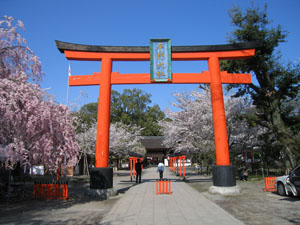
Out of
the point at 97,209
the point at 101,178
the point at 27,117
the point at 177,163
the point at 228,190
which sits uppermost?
the point at 27,117

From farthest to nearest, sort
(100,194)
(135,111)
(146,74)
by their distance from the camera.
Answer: (135,111), (146,74), (100,194)

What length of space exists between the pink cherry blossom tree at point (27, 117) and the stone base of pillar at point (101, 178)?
131cm

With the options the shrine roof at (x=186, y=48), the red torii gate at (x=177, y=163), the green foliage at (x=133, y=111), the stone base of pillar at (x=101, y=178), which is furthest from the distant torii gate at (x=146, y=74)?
the green foliage at (x=133, y=111)

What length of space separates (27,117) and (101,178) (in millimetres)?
4349

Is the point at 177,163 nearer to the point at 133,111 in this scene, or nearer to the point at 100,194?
the point at 100,194

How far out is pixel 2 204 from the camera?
28.7 feet

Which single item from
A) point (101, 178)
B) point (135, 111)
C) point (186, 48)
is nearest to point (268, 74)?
point (186, 48)

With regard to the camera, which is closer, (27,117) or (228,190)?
(27,117)

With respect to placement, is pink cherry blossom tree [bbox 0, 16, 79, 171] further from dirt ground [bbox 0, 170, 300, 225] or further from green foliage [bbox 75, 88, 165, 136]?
green foliage [bbox 75, 88, 165, 136]

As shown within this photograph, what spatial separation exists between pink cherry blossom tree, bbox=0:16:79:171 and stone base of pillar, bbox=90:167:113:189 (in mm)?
1314

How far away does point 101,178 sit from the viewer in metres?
10.2

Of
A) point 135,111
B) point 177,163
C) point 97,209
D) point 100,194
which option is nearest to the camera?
point 97,209

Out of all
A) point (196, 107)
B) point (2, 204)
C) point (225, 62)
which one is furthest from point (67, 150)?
point (196, 107)

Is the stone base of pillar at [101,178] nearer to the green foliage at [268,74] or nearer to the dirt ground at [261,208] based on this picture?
the dirt ground at [261,208]
